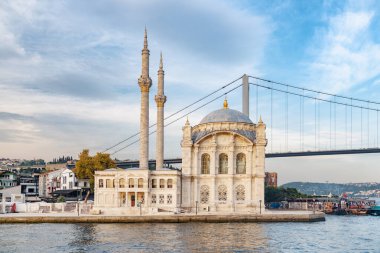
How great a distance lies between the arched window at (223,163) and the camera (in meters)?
67.7

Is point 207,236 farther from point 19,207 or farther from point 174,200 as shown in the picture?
point 19,207

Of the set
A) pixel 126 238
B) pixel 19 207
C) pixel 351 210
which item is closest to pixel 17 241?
pixel 126 238

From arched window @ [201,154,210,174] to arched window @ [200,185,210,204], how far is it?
6.57 ft

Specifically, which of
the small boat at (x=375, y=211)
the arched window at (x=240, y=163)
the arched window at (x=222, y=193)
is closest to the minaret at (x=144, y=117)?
the arched window at (x=222, y=193)

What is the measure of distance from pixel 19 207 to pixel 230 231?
3486 centimetres

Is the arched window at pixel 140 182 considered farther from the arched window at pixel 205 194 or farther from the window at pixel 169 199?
the arched window at pixel 205 194

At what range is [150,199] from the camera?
2552 inches

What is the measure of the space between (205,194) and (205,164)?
12.9ft

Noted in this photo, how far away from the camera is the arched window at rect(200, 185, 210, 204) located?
67.6 metres

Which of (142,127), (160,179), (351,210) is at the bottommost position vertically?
(351,210)

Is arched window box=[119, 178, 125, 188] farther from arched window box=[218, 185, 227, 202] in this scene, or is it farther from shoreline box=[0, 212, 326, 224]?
arched window box=[218, 185, 227, 202]

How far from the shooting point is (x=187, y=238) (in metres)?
42.3

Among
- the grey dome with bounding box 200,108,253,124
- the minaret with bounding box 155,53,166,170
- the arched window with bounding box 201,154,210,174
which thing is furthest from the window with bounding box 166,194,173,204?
the grey dome with bounding box 200,108,253,124

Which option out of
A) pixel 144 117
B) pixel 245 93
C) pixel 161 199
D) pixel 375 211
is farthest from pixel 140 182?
pixel 375 211
